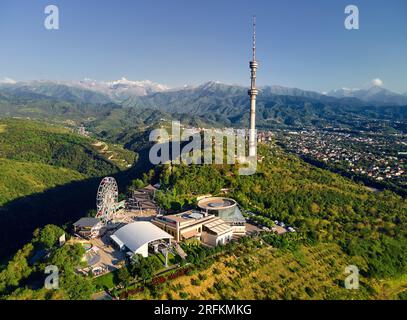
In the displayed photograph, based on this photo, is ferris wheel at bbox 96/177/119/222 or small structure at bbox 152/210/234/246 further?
ferris wheel at bbox 96/177/119/222

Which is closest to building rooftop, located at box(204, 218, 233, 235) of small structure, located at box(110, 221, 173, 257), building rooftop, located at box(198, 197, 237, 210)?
building rooftop, located at box(198, 197, 237, 210)

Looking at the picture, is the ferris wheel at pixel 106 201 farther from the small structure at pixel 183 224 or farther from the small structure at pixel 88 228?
the small structure at pixel 183 224

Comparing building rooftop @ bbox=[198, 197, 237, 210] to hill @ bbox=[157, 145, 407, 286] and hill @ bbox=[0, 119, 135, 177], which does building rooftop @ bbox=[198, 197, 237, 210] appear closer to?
hill @ bbox=[157, 145, 407, 286]

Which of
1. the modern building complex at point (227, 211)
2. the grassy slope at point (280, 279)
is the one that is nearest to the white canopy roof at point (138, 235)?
the grassy slope at point (280, 279)

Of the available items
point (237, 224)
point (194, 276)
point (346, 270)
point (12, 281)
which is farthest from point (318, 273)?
point (12, 281)

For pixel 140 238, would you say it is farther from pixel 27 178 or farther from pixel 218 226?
pixel 27 178

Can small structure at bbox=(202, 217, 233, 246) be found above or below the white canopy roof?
below

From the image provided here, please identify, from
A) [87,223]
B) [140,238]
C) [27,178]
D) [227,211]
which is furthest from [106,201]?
[27,178]
